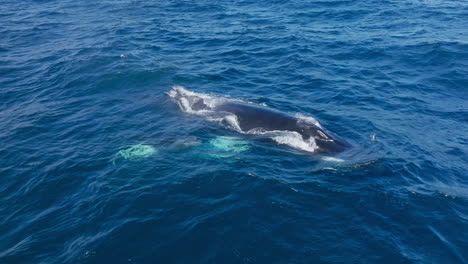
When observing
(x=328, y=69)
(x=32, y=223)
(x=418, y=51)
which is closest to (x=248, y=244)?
(x=32, y=223)

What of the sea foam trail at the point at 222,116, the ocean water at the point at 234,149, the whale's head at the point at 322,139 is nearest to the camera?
the ocean water at the point at 234,149

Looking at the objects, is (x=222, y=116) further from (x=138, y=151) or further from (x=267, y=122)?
(x=138, y=151)

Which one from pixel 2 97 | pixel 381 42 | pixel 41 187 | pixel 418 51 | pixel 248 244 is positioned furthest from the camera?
pixel 381 42

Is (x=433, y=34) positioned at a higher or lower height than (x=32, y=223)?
higher

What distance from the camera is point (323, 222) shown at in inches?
686

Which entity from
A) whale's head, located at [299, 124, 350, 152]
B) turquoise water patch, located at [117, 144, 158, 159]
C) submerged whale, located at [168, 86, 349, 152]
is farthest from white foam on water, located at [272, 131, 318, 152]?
turquoise water patch, located at [117, 144, 158, 159]

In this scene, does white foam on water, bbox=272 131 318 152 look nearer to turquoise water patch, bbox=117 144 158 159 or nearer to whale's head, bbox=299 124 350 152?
whale's head, bbox=299 124 350 152

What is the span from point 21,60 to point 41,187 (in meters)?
24.9

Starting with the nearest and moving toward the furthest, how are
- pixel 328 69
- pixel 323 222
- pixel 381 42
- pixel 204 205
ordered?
pixel 323 222 → pixel 204 205 → pixel 328 69 → pixel 381 42

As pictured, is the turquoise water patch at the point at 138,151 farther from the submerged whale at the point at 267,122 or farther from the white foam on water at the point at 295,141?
the white foam on water at the point at 295,141

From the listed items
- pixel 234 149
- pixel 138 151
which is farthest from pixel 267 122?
pixel 138 151

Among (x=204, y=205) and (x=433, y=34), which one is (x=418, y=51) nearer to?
(x=433, y=34)

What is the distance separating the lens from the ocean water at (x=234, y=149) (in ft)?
54.4

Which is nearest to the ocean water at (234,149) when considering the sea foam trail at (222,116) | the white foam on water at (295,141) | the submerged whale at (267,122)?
the white foam on water at (295,141)
